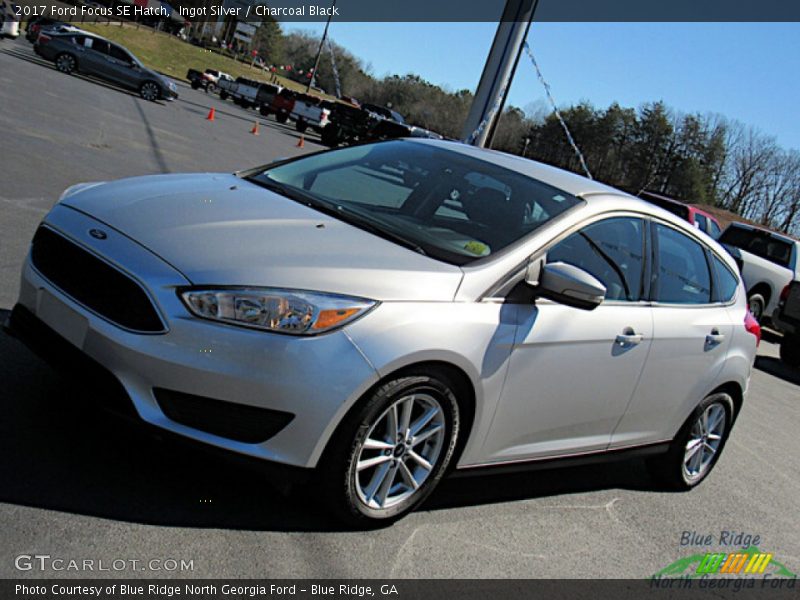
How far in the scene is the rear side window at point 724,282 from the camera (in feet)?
18.7

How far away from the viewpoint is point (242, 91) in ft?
174

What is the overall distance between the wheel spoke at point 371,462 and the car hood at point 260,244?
0.69 m

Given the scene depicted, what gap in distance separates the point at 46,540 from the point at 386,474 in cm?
138

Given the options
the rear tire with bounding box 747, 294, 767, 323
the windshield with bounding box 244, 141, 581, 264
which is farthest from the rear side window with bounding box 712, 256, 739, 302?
the rear tire with bounding box 747, 294, 767, 323

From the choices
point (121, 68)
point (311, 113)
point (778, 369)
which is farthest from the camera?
point (311, 113)

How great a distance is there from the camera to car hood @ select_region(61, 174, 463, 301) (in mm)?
3531

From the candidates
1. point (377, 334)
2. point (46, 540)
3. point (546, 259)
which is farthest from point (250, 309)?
point (546, 259)

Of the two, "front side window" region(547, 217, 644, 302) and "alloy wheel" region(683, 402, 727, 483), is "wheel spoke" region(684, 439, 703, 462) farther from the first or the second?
"front side window" region(547, 217, 644, 302)

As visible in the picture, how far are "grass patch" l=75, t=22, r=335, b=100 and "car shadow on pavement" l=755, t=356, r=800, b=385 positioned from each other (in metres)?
72.0

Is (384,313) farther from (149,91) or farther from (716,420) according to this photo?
(149,91)

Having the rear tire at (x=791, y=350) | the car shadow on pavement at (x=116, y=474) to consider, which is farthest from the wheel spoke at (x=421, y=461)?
the rear tire at (x=791, y=350)

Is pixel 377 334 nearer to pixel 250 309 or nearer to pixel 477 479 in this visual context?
pixel 250 309

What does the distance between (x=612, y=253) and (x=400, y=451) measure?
1.69 meters

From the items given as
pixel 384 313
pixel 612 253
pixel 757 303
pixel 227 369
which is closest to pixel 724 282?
pixel 612 253
